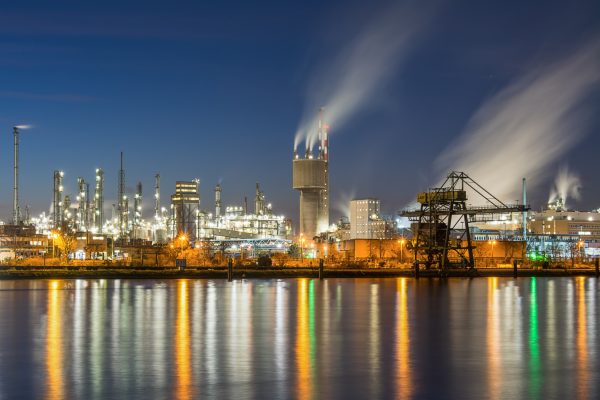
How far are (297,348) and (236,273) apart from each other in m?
43.2

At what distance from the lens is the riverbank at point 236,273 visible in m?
58.5

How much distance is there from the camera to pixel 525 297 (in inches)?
1517

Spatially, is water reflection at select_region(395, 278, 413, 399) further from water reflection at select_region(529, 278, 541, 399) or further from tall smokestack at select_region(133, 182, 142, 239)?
tall smokestack at select_region(133, 182, 142, 239)

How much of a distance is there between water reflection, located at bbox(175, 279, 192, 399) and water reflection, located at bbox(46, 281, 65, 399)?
2.17 metres

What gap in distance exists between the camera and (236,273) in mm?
62625

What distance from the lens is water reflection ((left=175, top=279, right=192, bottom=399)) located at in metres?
14.2

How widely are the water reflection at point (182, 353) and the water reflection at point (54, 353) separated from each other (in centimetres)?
217

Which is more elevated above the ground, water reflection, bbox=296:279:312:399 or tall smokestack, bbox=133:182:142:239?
tall smokestack, bbox=133:182:142:239

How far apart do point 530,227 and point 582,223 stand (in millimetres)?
15509

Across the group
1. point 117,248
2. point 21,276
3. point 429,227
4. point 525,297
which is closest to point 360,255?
point 429,227

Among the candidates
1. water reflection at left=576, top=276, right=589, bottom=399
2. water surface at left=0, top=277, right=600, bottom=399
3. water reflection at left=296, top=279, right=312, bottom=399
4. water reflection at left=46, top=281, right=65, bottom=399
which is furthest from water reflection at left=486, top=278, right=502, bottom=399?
water reflection at left=46, top=281, right=65, bottom=399

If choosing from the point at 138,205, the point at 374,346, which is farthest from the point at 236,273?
the point at 138,205

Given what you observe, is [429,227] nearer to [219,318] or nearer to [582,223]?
[219,318]

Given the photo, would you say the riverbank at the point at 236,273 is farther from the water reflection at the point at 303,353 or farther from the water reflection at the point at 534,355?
the water reflection at the point at 534,355
